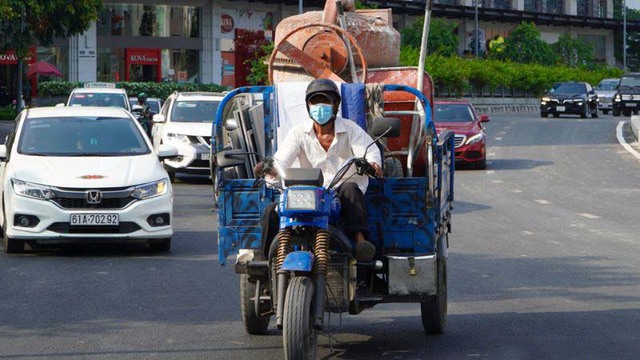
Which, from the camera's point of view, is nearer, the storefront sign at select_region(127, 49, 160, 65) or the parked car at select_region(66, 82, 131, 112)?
the parked car at select_region(66, 82, 131, 112)

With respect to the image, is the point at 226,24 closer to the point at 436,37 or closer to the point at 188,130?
the point at 436,37

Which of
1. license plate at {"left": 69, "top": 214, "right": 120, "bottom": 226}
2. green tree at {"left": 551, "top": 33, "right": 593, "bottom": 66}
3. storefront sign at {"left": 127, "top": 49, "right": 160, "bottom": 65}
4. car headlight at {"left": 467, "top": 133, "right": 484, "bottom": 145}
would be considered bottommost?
license plate at {"left": 69, "top": 214, "right": 120, "bottom": 226}

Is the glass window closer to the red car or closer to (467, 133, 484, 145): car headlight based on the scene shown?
the red car

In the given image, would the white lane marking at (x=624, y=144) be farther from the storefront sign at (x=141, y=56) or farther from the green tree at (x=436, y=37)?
the green tree at (x=436, y=37)

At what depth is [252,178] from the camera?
9914 mm

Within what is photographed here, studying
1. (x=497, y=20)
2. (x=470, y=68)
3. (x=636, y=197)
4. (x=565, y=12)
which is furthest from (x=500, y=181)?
(x=565, y=12)

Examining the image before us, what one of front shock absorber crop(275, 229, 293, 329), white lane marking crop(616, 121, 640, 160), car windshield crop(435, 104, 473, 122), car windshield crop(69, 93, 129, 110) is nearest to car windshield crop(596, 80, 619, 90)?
white lane marking crop(616, 121, 640, 160)

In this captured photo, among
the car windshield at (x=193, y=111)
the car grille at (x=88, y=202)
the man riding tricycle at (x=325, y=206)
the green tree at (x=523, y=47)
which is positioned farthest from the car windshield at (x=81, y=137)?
the green tree at (x=523, y=47)

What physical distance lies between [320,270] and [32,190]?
7.23 metres

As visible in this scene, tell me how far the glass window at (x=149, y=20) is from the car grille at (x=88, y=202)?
55315 mm

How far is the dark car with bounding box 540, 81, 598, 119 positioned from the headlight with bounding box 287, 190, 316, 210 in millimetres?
53378

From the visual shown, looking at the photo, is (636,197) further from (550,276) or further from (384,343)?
(384,343)

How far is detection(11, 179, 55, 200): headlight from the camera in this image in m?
14.6

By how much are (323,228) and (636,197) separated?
17376 millimetres
